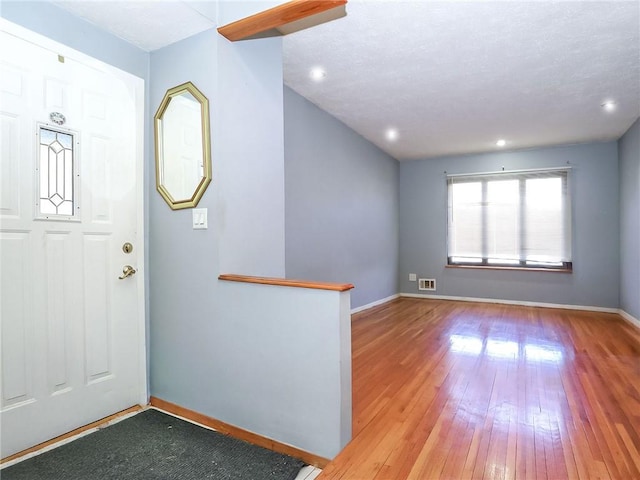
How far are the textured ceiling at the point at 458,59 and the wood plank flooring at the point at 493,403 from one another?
243 cm

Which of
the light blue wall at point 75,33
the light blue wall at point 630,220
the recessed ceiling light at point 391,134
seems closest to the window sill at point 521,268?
the light blue wall at point 630,220

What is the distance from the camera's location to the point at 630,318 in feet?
15.2

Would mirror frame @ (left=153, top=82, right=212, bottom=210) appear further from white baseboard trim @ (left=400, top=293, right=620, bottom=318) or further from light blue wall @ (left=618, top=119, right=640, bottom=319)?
white baseboard trim @ (left=400, top=293, right=620, bottom=318)

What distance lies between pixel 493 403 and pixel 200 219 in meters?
2.12

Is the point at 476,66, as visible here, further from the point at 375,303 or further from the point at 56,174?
the point at 375,303

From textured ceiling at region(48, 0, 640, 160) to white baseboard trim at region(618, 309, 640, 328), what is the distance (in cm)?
235

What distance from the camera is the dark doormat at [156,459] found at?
1.64 m

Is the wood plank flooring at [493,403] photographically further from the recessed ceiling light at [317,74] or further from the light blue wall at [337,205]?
the recessed ceiling light at [317,74]

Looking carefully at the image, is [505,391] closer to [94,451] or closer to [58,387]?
[94,451]

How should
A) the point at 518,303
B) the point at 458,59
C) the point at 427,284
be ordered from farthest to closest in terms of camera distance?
the point at 427,284
the point at 518,303
the point at 458,59

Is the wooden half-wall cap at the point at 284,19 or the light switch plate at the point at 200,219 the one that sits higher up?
the wooden half-wall cap at the point at 284,19

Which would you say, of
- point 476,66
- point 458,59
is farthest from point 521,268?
point 458,59

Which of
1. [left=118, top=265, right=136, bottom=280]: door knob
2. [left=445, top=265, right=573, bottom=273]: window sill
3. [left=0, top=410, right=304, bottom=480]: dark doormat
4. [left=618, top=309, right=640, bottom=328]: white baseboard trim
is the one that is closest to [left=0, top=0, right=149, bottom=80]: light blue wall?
[left=118, top=265, right=136, bottom=280]: door knob

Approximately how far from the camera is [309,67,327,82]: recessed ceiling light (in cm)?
319
